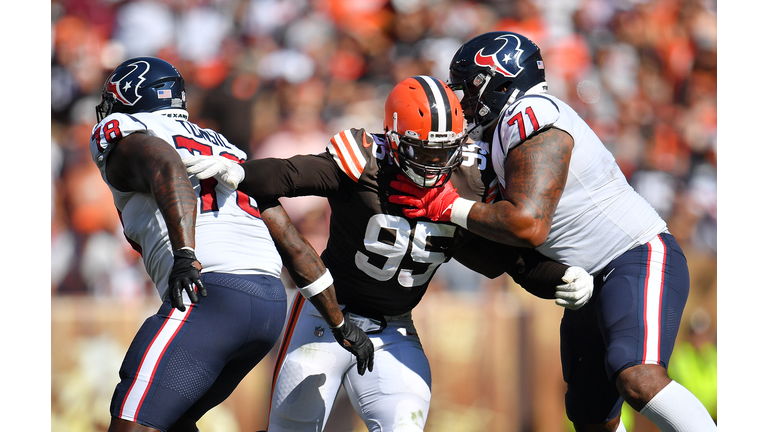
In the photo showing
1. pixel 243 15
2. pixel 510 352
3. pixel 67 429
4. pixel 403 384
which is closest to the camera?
pixel 403 384

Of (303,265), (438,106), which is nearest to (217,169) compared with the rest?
(303,265)

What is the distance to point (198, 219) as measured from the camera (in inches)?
106

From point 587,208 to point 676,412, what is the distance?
892mm

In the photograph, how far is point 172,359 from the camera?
245 centimetres

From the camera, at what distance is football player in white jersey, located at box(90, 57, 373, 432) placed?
242 cm

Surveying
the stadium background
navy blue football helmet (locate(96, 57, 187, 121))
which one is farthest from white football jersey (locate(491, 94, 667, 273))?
the stadium background

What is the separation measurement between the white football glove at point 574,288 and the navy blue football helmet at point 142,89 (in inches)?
73.4

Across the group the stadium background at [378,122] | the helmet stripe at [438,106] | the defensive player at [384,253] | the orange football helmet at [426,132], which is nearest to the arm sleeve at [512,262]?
the defensive player at [384,253]

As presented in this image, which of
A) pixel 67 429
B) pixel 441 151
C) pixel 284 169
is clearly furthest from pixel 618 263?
pixel 67 429

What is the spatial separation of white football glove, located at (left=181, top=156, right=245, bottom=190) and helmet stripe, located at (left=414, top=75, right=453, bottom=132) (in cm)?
80

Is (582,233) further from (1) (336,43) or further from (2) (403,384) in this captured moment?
(1) (336,43)

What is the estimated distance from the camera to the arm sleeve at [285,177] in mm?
2701

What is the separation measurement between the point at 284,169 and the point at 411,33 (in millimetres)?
4647

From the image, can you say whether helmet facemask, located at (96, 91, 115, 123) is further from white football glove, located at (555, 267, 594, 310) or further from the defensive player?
white football glove, located at (555, 267, 594, 310)
